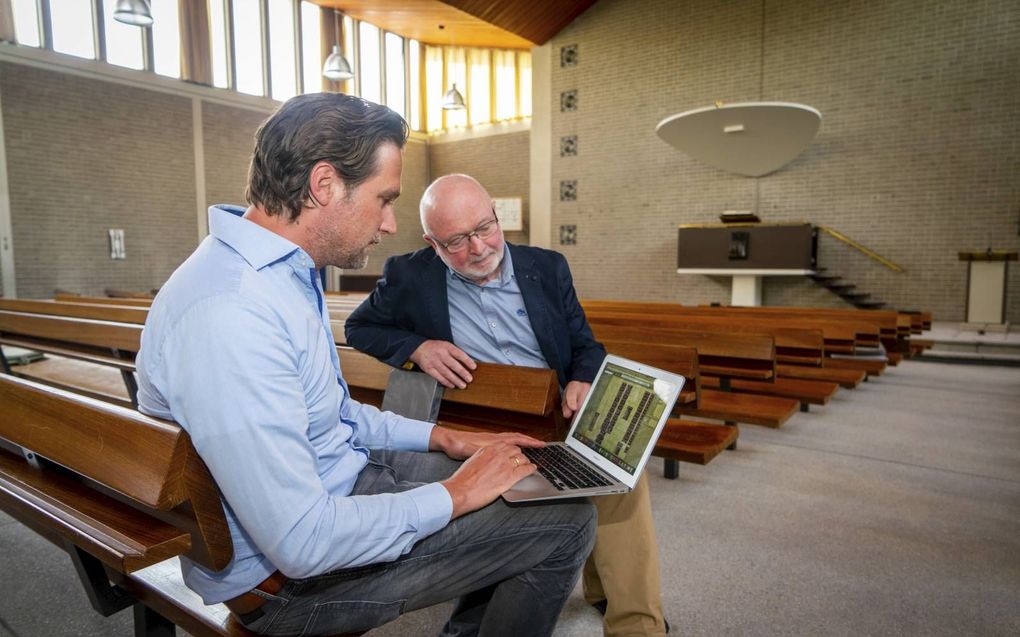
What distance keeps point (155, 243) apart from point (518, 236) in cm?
731

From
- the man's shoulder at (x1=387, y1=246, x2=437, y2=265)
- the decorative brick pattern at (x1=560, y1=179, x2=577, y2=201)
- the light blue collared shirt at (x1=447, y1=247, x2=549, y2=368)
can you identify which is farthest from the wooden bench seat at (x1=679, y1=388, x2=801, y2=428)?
the decorative brick pattern at (x1=560, y1=179, x2=577, y2=201)

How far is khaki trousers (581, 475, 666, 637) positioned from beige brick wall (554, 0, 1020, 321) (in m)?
9.44

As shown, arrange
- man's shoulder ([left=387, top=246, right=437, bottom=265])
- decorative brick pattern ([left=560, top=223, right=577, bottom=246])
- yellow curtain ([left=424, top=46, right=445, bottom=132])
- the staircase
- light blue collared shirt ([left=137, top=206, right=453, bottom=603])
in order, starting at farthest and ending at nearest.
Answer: yellow curtain ([left=424, top=46, right=445, bottom=132]) < decorative brick pattern ([left=560, top=223, right=577, bottom=246]) < the staircase < man's shoulder ([left=387, top=246, right=437, bottom=265]) < light blue collared shirt ([left=137, top=206, right=453, bottom=603])

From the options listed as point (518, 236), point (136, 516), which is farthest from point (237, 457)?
point (518, 236)

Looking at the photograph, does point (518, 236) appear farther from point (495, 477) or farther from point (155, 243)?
point (495, 477)

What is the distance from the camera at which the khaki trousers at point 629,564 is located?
153 centimetres

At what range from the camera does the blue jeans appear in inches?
40.6

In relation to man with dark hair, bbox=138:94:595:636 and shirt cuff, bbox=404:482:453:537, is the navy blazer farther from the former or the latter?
shirt cuff, bbox=404:482:453:537

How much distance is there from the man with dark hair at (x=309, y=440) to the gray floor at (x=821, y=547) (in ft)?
Result: 2.22

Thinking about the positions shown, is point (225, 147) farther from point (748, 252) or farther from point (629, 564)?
point (629, 564)

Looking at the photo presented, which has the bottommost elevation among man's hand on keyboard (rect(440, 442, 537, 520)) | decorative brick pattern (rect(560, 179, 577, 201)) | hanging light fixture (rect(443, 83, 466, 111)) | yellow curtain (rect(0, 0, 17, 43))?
man's hand on keyboard (rect(440, 442, 537, 520))

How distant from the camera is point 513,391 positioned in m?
1.63

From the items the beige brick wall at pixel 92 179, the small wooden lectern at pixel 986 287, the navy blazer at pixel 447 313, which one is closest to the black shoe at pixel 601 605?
the navy blazer at pixel 447 313

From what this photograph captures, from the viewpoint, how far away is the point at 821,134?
973 cm
